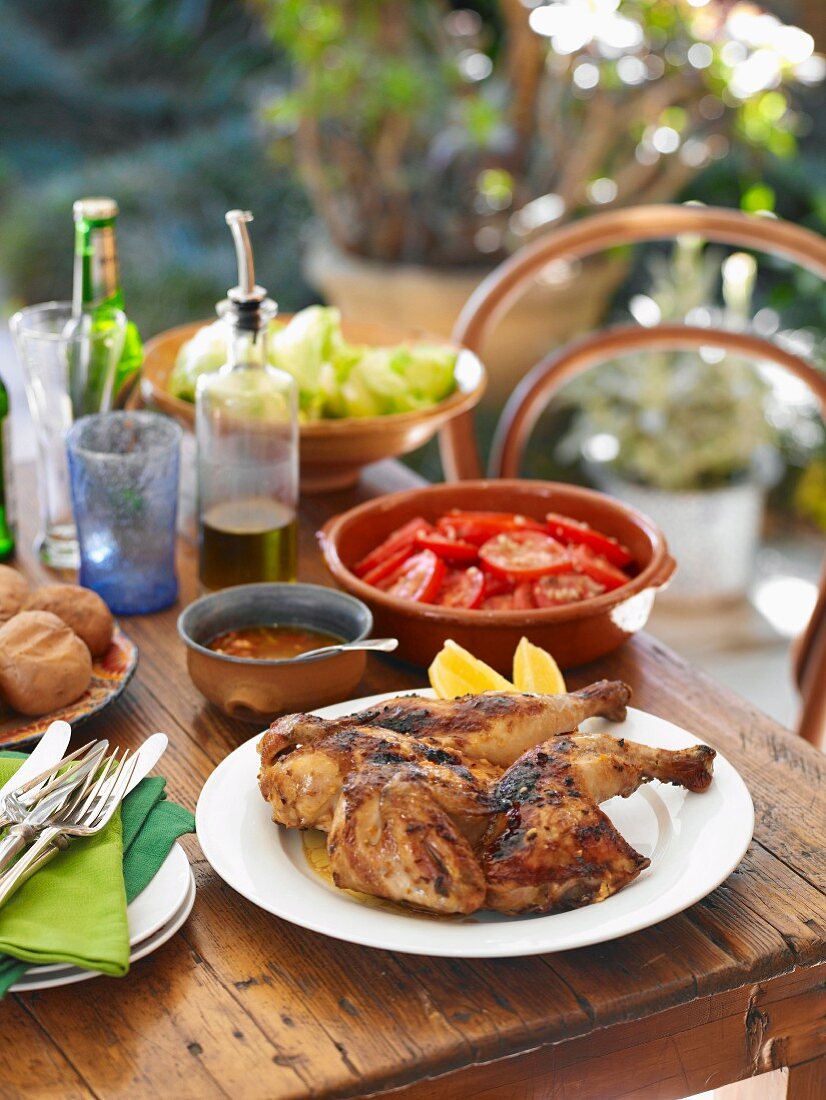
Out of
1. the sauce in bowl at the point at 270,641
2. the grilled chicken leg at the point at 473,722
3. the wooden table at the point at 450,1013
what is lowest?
the wooden table at the point at 450,1013

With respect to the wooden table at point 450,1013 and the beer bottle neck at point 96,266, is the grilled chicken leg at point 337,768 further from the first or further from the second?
the beer bottle neck at point 96,266

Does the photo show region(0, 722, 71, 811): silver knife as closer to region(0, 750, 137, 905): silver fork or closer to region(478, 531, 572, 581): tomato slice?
region(0, 750, 137, 905): silver fork

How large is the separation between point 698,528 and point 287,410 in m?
2.22

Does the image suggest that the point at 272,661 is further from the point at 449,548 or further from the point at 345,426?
the point at 345,426

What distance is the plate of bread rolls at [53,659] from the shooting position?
1.07 meters

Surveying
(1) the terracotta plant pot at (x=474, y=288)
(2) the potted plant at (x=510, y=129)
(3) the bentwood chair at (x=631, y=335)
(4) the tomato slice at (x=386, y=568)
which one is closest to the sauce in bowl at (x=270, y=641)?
(4) the tomato slice at (x=386, y=568)

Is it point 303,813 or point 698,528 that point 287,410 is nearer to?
point 303,813

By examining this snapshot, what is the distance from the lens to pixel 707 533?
11.1 feet

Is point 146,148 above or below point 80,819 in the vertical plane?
below

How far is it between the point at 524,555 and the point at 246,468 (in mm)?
299

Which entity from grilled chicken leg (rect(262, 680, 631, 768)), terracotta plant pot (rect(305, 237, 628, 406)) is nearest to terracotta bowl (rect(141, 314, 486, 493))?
grilled chicken leg (rect(262, 680, 631, 768))

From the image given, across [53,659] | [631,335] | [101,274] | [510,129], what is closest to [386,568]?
[53,659]

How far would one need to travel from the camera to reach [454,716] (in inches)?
37.8

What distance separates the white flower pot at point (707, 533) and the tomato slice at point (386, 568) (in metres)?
2.12
